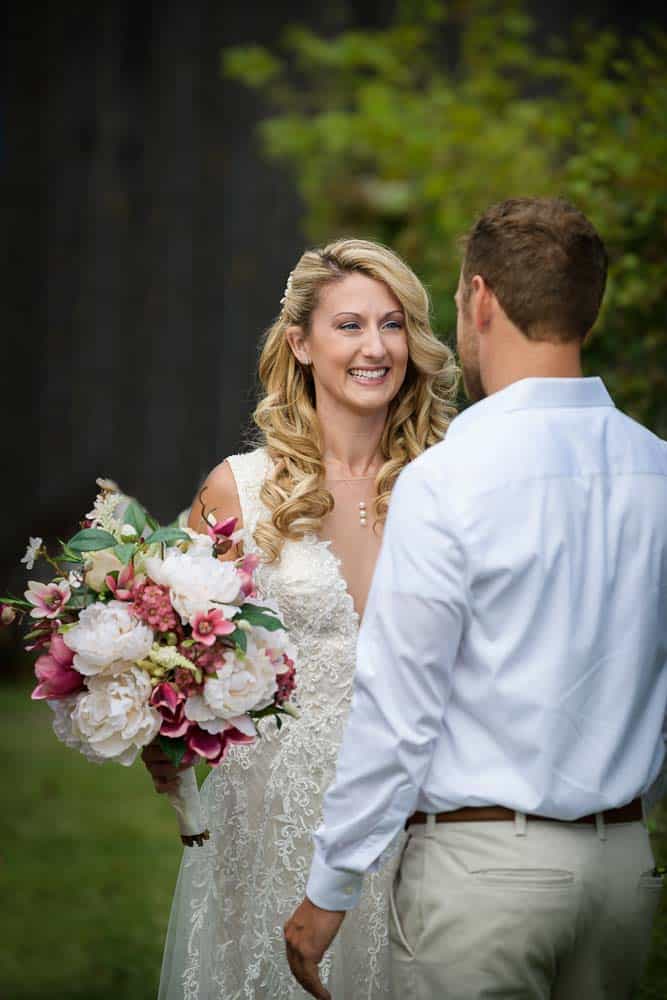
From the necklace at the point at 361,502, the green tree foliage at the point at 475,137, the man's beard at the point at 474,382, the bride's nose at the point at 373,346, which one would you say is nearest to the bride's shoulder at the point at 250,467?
the necklace at the point at 361,502

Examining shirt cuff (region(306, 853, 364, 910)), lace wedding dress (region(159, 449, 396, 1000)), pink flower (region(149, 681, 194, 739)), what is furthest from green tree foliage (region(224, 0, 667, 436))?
shirt cuff (region(306, 853, 364, 910))

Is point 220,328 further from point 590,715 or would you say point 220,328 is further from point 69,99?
point 590,715

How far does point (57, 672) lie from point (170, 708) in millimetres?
253

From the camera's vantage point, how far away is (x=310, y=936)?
2.43 metres

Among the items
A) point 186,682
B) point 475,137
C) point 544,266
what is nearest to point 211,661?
point 186,682

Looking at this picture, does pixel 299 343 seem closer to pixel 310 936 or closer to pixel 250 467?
pixel 250 467

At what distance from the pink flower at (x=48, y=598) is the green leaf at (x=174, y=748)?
34 cm

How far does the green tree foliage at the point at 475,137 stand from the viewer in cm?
461

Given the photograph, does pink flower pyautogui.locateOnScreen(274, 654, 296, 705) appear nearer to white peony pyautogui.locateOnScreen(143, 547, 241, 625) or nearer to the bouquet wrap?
white peony pyautogui.locateOnScreen(143, 547, 241, 625)

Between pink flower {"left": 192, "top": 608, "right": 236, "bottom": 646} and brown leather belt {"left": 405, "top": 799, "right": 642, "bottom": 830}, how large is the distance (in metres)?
0.51

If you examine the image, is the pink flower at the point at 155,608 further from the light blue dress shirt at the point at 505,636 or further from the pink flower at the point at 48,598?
the light blue dress shirt at the point at 505,636

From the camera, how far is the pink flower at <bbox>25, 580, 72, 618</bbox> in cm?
274

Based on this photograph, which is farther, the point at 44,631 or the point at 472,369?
the point at 44,631

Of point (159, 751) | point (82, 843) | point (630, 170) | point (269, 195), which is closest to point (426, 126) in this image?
point (269, 195)
